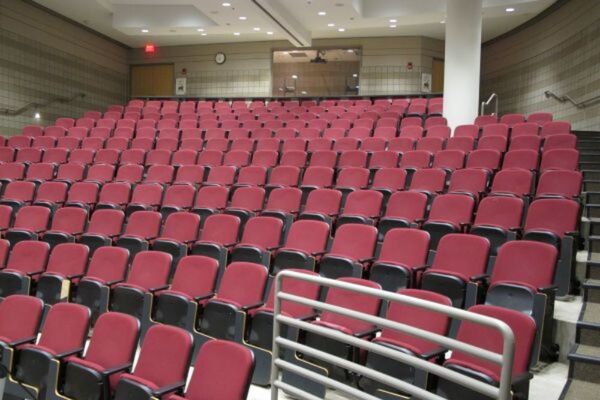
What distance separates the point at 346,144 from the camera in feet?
15.2

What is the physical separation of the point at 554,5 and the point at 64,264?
21.9ft

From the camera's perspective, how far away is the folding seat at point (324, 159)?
4172 millimetres

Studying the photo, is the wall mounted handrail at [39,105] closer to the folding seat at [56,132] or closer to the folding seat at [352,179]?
the folding seat at [56,132]

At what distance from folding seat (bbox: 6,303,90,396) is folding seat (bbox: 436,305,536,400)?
1.31m

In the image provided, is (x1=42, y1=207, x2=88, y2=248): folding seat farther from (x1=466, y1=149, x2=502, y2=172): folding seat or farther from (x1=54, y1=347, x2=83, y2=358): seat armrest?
(x1=466, y1=149, x2=502, y2=172): folding seat

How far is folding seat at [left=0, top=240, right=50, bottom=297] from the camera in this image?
2777mm

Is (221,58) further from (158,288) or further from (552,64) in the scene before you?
(158,288)

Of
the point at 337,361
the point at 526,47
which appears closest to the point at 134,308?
the point at 337,361

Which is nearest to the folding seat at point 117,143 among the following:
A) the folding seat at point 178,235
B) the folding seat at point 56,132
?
the folding seat at point 56,132

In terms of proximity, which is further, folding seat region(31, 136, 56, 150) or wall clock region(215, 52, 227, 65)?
wall clock region(215, 52, 227, 65)

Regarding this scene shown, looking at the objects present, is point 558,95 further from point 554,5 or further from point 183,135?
point 183,135

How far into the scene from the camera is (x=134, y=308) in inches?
97.5

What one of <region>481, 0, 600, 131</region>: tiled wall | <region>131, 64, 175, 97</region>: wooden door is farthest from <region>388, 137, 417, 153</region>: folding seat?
<region>131, 64, 175, 97</region>: wooden door

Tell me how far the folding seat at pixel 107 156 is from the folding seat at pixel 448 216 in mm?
2989
